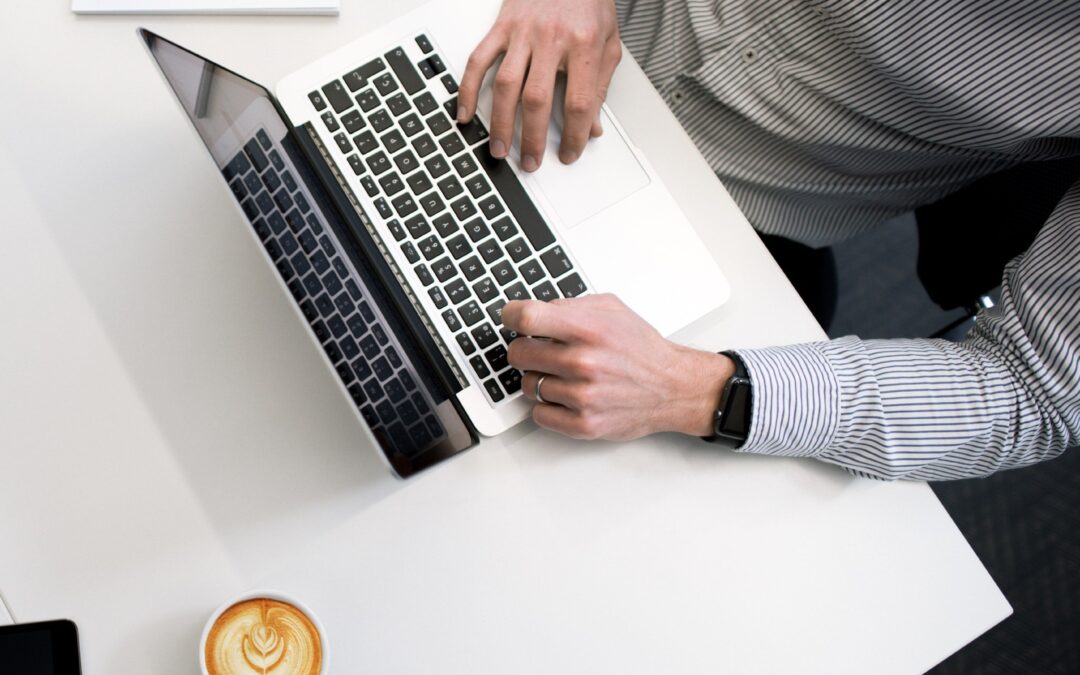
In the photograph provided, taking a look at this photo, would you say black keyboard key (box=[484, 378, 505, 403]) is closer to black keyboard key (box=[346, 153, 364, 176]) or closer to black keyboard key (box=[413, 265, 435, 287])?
black keyboard key (box=[413, 265, 435, 287])

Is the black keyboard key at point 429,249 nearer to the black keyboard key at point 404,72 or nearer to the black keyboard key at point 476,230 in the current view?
the black keyboard key at point 476,230

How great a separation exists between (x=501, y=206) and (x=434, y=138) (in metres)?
0.08

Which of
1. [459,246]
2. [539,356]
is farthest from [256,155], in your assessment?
[539,356]

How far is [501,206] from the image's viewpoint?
694mm

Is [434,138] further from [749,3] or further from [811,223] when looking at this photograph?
[811,223]

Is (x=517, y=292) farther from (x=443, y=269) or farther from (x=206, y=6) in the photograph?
(x=206, y=6)

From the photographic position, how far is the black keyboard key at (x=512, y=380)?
0.67 m

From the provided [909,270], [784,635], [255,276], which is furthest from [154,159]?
[909,270]

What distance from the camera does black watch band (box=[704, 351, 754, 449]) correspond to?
0.69 meters

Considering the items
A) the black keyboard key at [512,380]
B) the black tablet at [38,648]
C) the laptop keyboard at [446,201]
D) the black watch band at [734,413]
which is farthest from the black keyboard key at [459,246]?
the black tablet at [38,648]

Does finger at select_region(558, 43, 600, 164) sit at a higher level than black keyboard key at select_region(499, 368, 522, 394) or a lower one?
higher

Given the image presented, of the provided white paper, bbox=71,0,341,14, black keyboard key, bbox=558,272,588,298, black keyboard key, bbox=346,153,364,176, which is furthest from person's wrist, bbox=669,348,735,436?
white paper, bbox=71,0,341,14

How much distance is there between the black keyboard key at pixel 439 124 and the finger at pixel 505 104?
1.6 inches

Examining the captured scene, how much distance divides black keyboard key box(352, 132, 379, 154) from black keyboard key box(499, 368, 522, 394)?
0.22 metres
